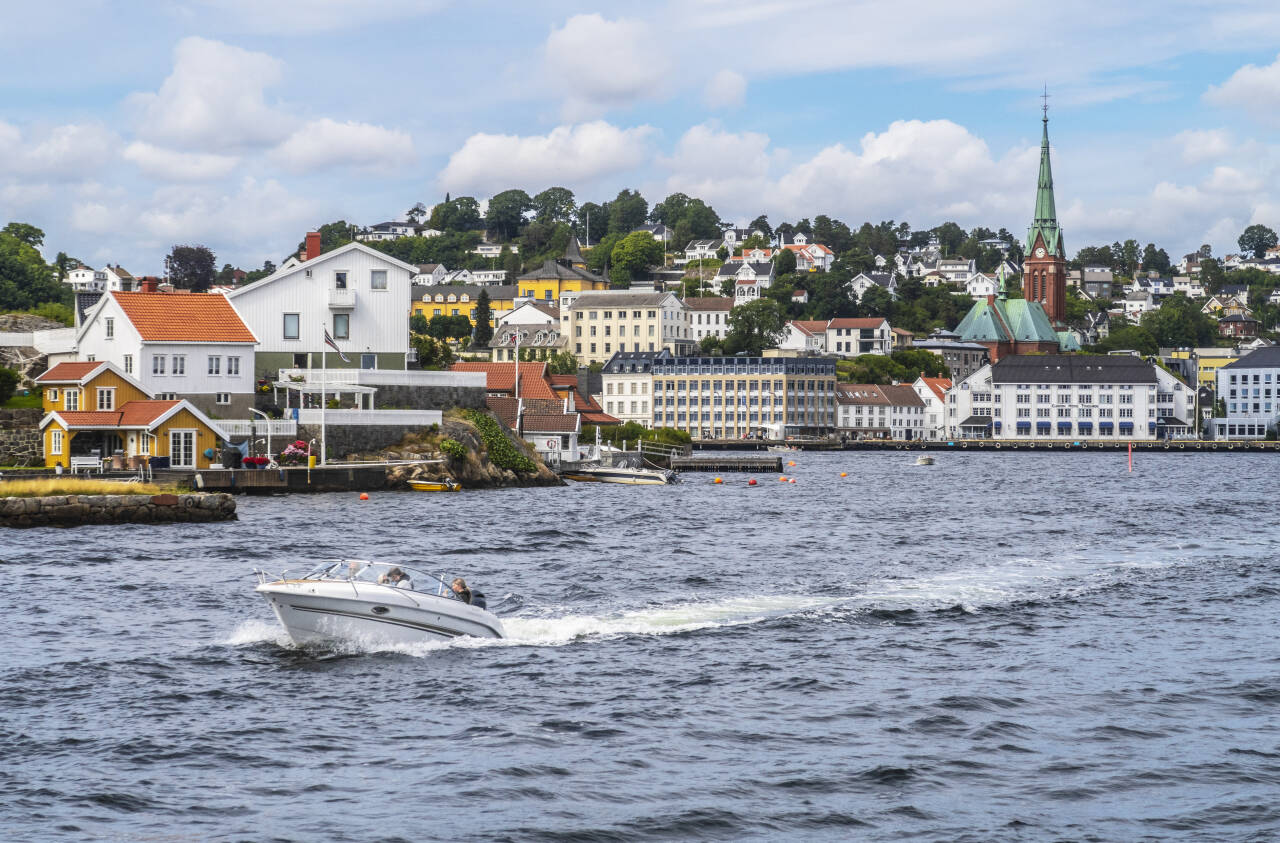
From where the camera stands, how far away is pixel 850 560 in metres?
42.5

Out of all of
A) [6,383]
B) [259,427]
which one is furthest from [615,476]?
[6,383]

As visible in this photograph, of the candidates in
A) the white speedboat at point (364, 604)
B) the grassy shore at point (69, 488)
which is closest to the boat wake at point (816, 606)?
the white speedboat at point (364, 604)

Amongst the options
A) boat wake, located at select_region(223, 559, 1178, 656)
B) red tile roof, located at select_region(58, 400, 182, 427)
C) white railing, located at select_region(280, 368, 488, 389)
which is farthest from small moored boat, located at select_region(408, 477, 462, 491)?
boat wake, located at select_region(223, 559, 1178, 656)

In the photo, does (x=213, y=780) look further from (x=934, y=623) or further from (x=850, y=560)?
(x=850, y=560)

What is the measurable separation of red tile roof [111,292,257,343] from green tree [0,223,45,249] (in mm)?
107381

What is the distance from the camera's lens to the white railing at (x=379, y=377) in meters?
68.7

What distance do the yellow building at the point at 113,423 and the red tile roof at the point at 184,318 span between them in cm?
344

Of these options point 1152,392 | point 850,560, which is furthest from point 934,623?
point 1152,392

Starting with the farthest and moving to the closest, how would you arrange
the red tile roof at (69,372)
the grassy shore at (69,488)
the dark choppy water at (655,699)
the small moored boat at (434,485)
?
1. the small moored boat at (434,485)
2. the red tile roof at (69,372)
3. the grassy shore at (69,488)
4. the dark choppy water at (655,699)

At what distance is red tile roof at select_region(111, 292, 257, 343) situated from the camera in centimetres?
6425

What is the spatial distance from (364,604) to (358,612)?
181 millimetres

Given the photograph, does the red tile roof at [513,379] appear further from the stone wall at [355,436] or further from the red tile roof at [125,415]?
the red tile roof at [125,415]

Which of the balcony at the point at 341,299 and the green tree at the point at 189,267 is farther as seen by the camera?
the green tree at the point at 189,267

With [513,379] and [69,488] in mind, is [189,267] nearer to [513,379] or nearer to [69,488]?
[513,379]
